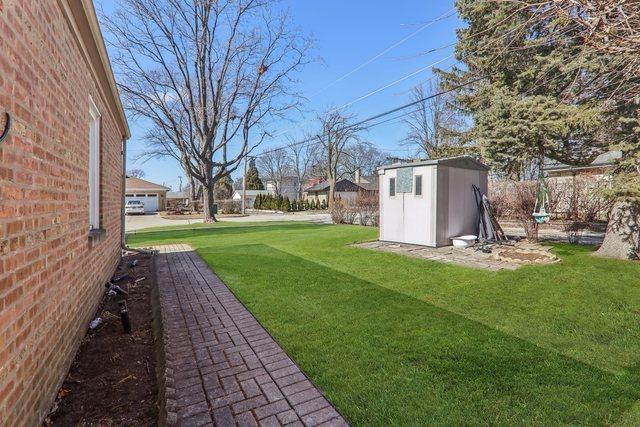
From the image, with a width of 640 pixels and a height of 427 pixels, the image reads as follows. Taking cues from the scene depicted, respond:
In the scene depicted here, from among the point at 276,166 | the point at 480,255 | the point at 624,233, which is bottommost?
the point at 480,255

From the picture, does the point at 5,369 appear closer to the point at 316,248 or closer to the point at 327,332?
the point at 327,332

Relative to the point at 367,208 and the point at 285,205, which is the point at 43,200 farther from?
the point at 285,205

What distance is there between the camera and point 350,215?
1772cm

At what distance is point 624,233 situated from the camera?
22.5 feet

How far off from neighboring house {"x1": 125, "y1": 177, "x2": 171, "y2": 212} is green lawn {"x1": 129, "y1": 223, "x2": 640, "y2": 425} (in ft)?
125

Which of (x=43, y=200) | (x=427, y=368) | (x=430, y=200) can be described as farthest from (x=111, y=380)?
(x=430, y=200)

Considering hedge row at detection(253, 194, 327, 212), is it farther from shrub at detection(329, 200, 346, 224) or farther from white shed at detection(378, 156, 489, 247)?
white shed at detection(378, 156, 489, 247)

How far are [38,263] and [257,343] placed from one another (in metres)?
1.94

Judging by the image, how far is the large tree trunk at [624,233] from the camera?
22.2 ft

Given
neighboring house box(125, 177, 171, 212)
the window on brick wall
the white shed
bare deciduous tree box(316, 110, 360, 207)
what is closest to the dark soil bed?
the window on brick wall

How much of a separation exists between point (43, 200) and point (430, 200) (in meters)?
7.62

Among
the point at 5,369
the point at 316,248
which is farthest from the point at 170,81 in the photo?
the point at 5,369

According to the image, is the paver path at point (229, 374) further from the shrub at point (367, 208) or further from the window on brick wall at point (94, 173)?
the shrub at point (367, 208)

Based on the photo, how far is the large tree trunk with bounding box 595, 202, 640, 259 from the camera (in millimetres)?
6773
